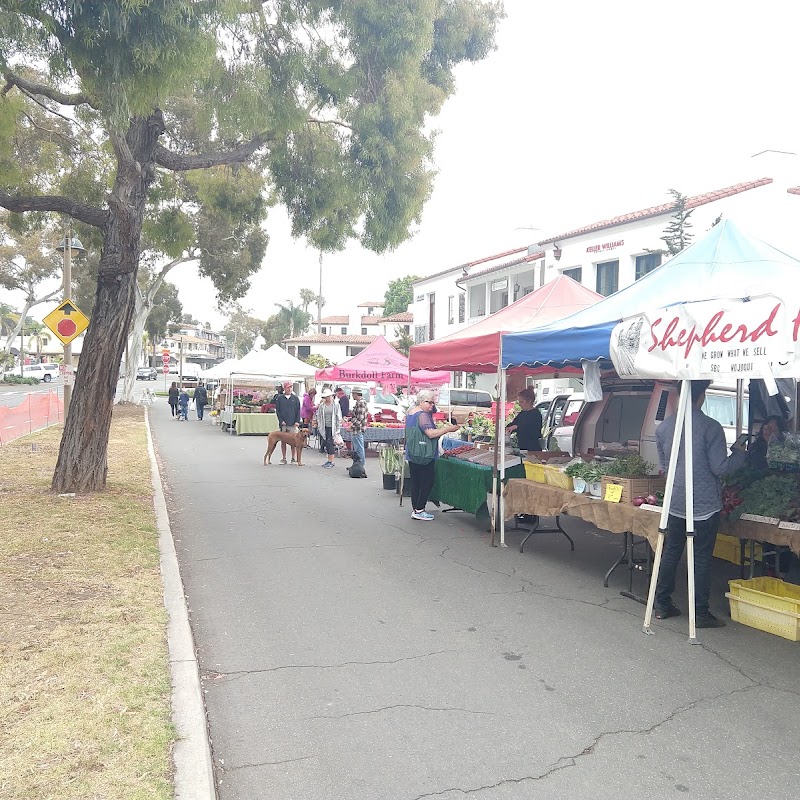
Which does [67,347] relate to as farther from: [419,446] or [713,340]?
[713,340]

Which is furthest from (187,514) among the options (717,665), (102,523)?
(717,665)

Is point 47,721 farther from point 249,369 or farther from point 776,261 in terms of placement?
point 249,369

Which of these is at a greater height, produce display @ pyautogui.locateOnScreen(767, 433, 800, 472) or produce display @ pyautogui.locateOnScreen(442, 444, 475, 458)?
produce display @ pyautogui.locateOnScreen(767, 433, 800, 472)

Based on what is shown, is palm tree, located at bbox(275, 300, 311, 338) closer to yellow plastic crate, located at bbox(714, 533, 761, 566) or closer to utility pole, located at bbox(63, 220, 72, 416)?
utility pole, located at bbox(63, 220, 72, 416)

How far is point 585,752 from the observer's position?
379 cm

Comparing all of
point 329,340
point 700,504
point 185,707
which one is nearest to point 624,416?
point 700,504

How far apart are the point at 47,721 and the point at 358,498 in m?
8.68

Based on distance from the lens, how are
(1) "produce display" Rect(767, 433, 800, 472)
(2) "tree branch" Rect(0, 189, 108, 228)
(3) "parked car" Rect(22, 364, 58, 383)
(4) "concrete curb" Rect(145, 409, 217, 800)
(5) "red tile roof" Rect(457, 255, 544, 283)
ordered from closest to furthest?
(4) "concrete curb" Rect(145, 409, 217, 800), (1) "produce display" Rect(767, 433, 800, 472), (2) "tree branch" Rect(0, 189, 108, 228), (5) "red tile roof" Rect(457, 255, 544, 283), (3) "parked car" Rect(22, 364, 58, 383)

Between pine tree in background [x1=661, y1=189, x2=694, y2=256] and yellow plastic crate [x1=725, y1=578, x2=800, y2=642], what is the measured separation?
20198mm

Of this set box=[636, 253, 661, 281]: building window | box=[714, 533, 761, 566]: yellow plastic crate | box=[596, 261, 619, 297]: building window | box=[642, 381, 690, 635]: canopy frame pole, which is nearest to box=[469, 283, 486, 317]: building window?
box=[596, 261, 619, 297]: building window

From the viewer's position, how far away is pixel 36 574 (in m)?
6.74

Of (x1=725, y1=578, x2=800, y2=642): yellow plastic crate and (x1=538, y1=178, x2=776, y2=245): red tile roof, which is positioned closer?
(x1=725, y1=578, x2=800, y2=642): yellow plastic crate

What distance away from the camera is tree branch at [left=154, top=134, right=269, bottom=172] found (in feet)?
36.2

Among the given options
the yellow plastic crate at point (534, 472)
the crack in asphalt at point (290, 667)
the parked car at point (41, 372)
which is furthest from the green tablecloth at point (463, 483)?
the parked car at point (41, 372)
